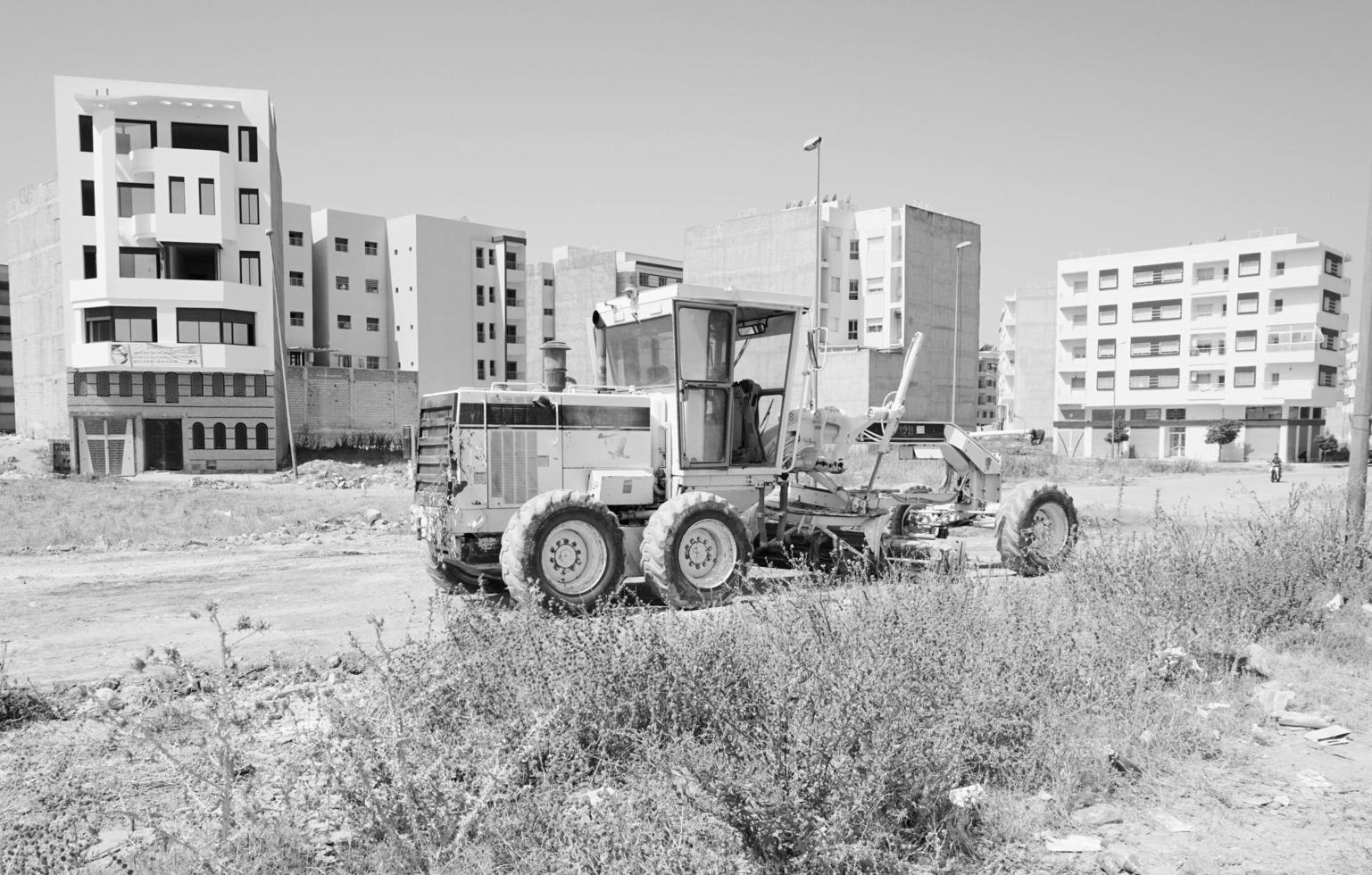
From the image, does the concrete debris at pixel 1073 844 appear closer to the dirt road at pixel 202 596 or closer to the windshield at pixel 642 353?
the dirt road at pixel 202 596

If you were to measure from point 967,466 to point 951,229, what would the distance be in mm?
59417

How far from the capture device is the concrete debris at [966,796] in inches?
174

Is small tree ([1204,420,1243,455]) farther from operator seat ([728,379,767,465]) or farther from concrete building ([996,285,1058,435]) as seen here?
operator seat ([728,379,767,465])

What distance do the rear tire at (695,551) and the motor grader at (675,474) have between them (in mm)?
15

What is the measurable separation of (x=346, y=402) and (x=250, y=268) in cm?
1047

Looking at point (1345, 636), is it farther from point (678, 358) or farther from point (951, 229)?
point (951, 229)

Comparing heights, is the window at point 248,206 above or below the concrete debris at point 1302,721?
above

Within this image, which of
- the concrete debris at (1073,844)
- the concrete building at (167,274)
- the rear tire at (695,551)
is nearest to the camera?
the concrete debris at (1073,844)

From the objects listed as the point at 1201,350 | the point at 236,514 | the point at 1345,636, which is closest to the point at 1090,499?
the point at 1345,636

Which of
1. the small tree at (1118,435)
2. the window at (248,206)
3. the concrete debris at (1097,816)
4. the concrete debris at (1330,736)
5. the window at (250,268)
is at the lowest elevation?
the small tree at (1118,435)

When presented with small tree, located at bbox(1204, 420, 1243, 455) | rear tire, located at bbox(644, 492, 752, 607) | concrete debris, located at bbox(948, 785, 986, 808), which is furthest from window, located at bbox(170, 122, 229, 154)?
small tree, located at bbox(1204, 420, 1243, 455)

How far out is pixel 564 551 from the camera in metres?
8.91

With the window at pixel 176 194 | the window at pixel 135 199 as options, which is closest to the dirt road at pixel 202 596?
the window at pixel 176 194

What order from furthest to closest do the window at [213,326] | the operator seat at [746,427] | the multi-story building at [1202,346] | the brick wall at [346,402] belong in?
1. the multi-story building at [1202,346]
2. the brick wall at [346,402]
3. the window at [213,326]
4. the operator seat at [746,427]
